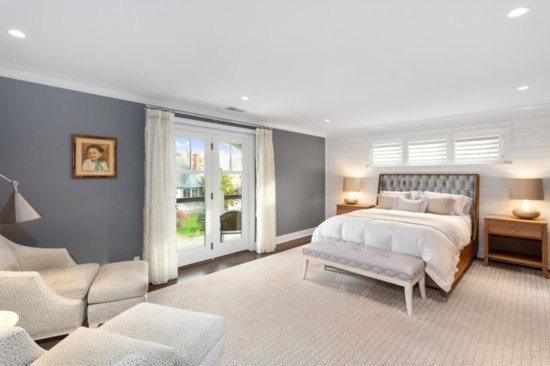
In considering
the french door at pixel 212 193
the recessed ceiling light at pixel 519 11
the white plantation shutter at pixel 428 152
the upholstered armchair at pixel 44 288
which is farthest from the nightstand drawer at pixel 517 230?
the upholstered armchair at pixel 44 288

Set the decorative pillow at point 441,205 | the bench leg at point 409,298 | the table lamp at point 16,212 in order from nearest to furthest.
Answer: the table lamp at point 16,212
the bench leg at point 409,298
the decorative pillow at point 441,205

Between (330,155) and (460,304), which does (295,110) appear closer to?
(330,155)

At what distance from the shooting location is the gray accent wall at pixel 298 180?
18.2 ft

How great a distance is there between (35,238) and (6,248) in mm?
485

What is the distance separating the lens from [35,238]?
2.87 metres

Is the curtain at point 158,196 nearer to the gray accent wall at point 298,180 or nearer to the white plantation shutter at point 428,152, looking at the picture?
the gray accent wall at point 298,180

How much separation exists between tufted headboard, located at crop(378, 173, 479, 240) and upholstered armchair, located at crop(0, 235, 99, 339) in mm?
5140

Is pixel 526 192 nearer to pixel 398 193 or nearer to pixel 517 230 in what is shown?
pixel 517 230

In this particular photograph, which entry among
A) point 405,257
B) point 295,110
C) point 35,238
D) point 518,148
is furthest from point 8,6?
point 518,148

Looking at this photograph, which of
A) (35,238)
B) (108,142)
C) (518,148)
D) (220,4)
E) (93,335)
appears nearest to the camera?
(93,335)

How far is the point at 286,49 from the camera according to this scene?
2330 millimetres

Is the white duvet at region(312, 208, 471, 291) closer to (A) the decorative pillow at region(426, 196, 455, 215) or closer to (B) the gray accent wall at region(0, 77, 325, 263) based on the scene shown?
(A) the decorative pillow at region(426, 196, 455, 215)

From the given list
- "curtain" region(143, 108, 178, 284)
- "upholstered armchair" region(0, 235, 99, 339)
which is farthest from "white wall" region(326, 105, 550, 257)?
"upholstered armchair" region(0, 235, 99, 339)

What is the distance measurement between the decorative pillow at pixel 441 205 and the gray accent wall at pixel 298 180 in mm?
2547
